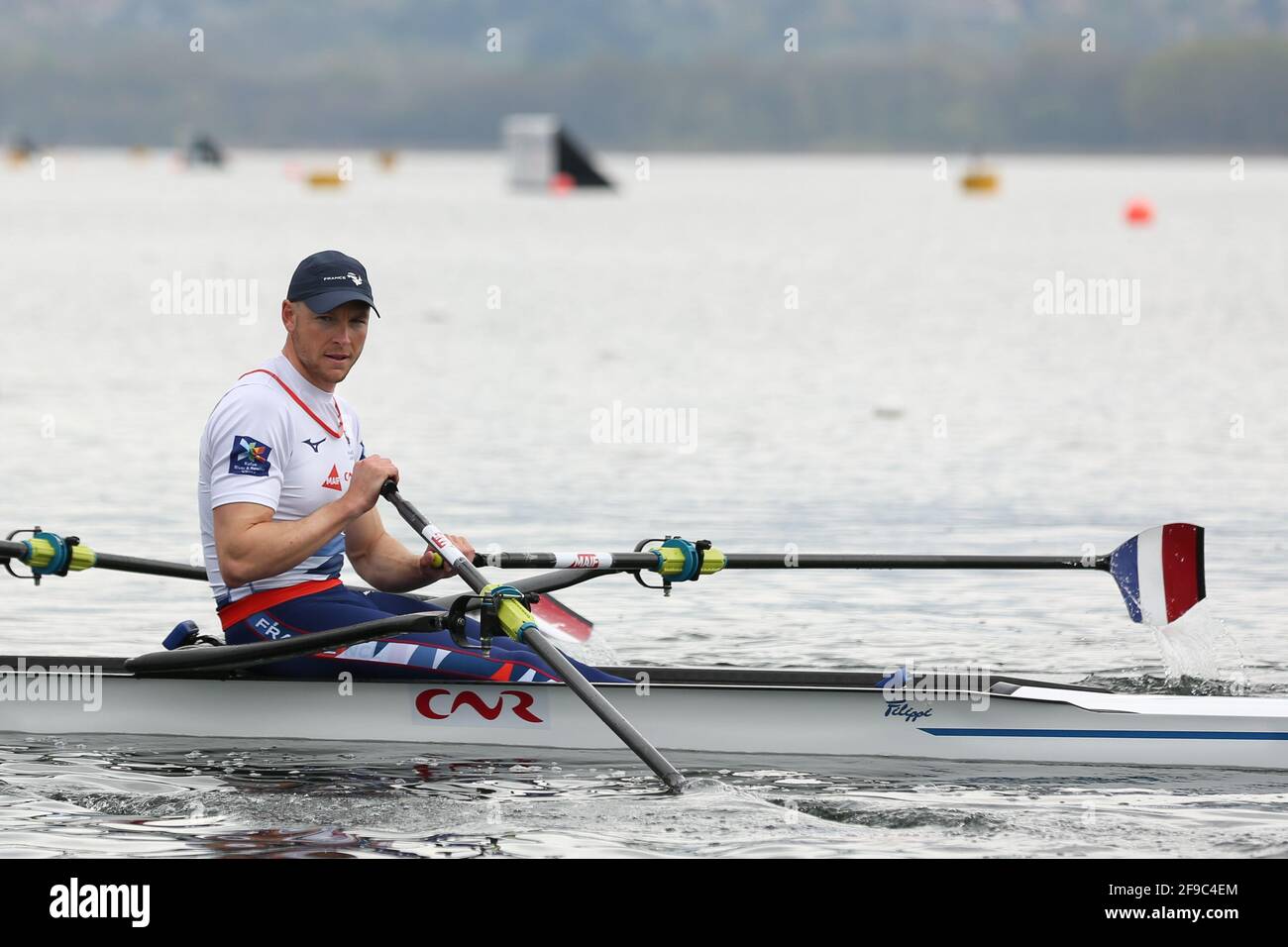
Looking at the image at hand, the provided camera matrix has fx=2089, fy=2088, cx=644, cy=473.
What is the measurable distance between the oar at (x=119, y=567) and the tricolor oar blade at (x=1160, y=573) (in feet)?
8.51

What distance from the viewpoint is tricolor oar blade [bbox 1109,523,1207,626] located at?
388 inches

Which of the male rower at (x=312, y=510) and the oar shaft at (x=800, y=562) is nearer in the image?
the male rower at (x=312, y=510)

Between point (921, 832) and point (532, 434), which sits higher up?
point (532, 434)

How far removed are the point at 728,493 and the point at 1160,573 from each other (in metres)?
6.93

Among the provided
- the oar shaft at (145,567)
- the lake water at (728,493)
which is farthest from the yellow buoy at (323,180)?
the oar shaft at (145,567)

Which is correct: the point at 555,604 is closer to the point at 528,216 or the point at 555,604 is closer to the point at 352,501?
the point at 352,501

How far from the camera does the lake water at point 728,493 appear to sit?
8250 mm

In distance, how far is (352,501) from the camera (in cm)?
802

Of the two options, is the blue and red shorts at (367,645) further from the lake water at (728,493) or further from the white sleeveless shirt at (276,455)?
the lake water at (728,493)

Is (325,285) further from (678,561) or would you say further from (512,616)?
(678,561)

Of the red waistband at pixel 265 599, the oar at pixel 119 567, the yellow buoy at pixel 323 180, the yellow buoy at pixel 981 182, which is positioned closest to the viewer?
the red waistband at pixel 265 599

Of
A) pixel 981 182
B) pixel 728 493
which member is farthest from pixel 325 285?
pixel 981 182
